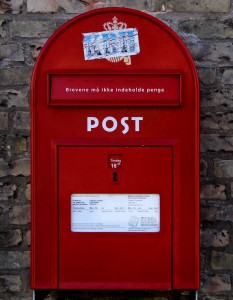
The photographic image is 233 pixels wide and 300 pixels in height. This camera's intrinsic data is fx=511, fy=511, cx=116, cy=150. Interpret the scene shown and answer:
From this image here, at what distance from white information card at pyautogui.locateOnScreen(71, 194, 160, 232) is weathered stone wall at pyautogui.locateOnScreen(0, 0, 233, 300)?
578 mm

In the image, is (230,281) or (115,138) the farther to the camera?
(230,281)

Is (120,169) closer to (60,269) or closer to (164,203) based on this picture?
(164,203)

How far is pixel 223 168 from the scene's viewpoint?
2.62m

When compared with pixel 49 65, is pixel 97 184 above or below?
below

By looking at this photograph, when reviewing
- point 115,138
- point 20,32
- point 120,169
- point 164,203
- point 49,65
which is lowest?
point 164,203

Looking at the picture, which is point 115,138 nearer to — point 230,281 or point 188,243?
point 188,243

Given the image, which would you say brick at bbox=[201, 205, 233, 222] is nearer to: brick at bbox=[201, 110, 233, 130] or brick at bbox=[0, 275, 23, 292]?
brick at bbox=[201, 110, 233, 130]

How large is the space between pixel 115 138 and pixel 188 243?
0.53 metres

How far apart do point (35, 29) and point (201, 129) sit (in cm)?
100

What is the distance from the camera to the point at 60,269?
213 cm

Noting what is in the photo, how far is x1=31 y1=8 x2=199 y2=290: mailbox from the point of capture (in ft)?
6.91

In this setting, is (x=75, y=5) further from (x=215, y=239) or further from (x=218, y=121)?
(x=215, y=239)

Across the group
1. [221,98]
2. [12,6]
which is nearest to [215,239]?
[221,98]

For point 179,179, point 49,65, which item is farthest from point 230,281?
point 49,65
